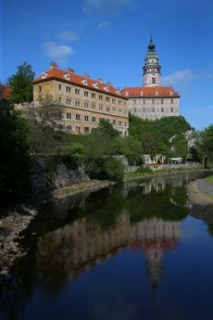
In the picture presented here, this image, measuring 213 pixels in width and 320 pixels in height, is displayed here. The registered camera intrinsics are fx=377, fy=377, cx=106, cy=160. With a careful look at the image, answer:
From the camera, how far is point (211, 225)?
1081 inches

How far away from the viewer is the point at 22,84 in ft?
233

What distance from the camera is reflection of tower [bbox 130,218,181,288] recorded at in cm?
1889

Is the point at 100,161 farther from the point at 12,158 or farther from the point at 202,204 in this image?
the point at 12,158

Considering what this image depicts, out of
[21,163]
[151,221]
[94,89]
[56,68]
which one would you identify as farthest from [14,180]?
[94,89]

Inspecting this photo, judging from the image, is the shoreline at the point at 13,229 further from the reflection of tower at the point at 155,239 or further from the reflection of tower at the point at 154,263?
the reflection of tower at the point at 155,239

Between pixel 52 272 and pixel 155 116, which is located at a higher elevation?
pixel 155 116

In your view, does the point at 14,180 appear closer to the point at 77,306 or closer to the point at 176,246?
the point at 176,246

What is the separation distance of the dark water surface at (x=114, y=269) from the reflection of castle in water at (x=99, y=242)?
44 millimetres

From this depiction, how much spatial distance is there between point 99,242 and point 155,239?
12.2 ft

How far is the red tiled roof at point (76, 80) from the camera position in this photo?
6481 centimetres

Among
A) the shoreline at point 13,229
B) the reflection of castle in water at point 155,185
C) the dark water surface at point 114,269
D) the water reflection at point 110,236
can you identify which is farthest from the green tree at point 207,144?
the dark water surface at point 114,269

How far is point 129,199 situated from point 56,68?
34.1 metres

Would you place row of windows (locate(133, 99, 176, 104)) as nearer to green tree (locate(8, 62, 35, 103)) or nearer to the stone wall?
green tree (locate(8, 62, 35, 103))

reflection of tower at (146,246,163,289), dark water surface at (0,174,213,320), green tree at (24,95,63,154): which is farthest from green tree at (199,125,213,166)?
reflection of tower at (146,246,163,289)
